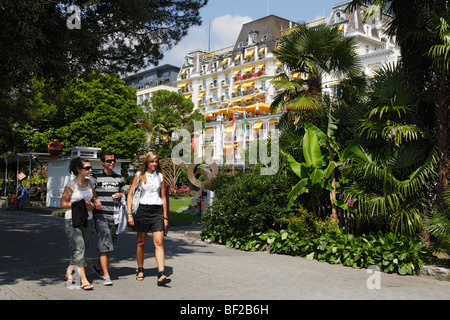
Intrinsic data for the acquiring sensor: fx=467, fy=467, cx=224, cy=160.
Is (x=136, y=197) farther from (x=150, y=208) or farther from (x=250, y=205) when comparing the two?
(x=250, y=205)

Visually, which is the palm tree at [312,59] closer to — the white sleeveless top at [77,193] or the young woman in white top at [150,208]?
the young woman in white top at [150,208]

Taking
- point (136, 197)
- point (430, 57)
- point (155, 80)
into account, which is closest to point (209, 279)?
point (136, 197)

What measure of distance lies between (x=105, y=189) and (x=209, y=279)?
2226 millimetres

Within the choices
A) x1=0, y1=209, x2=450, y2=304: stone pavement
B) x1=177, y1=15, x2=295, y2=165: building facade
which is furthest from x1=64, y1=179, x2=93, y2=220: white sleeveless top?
x1=177, y1=15, x2=295, y2=165: building facade

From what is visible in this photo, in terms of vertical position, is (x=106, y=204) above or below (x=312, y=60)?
below

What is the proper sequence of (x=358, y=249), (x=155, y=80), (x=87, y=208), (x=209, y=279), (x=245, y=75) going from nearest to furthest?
(x=87, y=208) → (x=209, y=279) → (x=358, y=249) → (x=245, y=75) → (x=155, y=80)

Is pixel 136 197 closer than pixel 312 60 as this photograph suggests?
Yes

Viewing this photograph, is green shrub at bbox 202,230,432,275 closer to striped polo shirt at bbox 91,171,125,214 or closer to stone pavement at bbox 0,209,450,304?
stone pavement at bbox 0,209,450,304

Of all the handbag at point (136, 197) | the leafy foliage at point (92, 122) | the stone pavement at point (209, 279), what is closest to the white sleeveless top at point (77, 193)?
the handbag at point (136, 197)

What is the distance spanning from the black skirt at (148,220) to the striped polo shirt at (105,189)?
446mm

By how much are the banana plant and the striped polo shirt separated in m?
5.06

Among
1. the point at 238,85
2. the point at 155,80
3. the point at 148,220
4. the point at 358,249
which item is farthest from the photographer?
the point at 155,80

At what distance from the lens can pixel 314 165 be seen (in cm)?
1098

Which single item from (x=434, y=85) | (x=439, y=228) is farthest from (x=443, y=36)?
(x=439, y=228)
